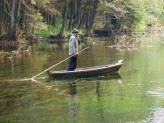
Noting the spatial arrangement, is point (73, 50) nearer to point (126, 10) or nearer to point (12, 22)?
point (12, 22)

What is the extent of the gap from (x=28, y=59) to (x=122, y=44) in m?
12.6

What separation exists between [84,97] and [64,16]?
36.2 m

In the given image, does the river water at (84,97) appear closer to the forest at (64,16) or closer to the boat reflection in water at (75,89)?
the boat reflection in water at (75,89)

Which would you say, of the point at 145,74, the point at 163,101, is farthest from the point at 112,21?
the point at 163,101

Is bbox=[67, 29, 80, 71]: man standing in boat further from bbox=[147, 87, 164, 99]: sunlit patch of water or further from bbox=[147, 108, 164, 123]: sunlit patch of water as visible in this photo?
bbox=[147, 108, 164, 123]: sunlit patch of water

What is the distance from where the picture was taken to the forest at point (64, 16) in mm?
41987

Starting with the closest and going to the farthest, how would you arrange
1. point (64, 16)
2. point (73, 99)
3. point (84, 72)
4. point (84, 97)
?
point (73, 99), point (84, 97), point (84, 72), point (64, 16)

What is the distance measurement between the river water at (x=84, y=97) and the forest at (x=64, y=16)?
18826mm

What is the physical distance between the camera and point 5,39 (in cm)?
4044

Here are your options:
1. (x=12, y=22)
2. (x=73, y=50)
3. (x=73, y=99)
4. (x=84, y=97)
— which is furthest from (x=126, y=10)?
(x=73, y=99)

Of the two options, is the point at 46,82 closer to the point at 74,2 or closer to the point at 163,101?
the point at 163,101

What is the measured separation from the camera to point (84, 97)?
49.1ft

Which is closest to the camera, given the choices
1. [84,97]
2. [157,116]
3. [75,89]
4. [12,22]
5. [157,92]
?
[157,116]

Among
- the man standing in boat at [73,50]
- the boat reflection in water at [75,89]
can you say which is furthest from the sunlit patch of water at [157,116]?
the man standing in boat at [73,50]
